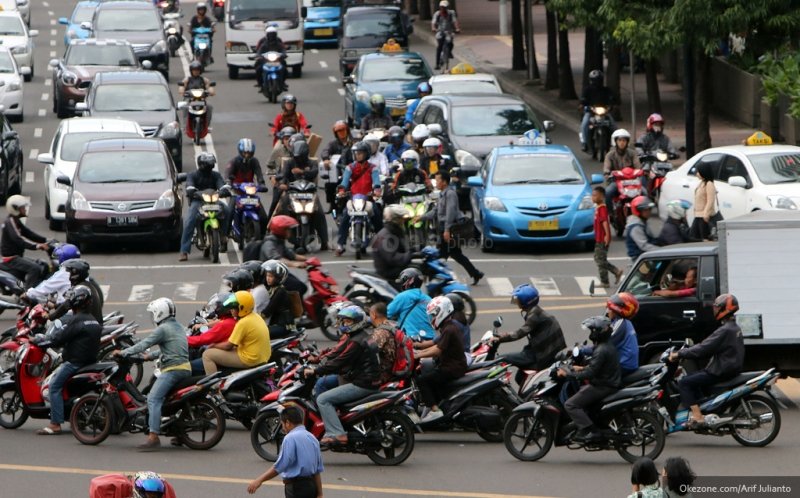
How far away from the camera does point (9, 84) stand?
1624 inches

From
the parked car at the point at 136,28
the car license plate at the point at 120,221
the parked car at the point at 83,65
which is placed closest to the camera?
the car license plate at the point at 120,221

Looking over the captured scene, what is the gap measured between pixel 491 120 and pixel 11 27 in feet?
74.3

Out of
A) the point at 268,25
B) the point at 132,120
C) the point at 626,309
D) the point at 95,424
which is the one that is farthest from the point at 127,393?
the point at 268,25

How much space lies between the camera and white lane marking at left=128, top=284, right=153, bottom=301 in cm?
2469

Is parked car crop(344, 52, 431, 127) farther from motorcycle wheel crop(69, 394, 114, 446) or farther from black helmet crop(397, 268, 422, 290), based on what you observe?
motorcycle wheel crop(69, 394, 114, 446)

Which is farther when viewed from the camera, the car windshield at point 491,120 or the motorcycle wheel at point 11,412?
the car windshield at point 491,120

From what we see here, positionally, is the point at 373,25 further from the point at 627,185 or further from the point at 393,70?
the point at 627,185

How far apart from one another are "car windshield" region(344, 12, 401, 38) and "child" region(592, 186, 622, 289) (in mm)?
25357

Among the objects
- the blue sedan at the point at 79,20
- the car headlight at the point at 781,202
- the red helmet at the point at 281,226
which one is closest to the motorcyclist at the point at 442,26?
the blue sedan at the point at 79,20

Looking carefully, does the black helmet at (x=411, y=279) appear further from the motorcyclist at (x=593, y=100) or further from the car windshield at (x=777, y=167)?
the motorcyclist at (x=593, y=100)

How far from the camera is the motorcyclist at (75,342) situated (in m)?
17.0

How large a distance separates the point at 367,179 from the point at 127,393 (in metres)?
11.4

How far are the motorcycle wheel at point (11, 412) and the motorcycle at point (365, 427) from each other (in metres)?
2.86

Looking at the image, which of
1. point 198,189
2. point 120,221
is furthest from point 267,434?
point 120,221
